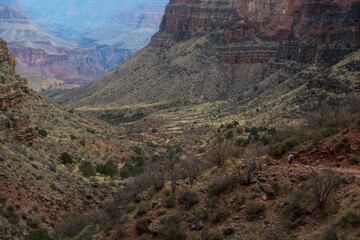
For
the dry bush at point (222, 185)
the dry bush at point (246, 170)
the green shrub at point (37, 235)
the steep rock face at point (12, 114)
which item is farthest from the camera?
the steep rock face at point (12, 114)

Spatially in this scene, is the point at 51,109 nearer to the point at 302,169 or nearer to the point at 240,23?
the point at 302,169

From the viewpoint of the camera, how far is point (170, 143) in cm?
6153

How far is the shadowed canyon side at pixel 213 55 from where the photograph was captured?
8862cm

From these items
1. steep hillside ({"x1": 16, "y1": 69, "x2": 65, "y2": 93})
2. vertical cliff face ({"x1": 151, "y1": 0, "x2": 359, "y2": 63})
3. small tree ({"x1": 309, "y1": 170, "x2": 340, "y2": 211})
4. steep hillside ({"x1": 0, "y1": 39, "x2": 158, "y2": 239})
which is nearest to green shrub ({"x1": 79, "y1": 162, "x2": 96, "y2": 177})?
steep hillside ({"x1": 0, "y1": 39, "x2": 158, "y2": 239})

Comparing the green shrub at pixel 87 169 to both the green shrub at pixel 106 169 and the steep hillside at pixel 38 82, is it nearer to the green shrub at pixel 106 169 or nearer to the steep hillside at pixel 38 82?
the green shrub at pixel 106 169

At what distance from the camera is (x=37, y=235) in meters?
22.1

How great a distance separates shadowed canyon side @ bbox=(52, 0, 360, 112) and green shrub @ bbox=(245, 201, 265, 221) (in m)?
60.7

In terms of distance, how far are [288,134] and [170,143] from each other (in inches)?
1490

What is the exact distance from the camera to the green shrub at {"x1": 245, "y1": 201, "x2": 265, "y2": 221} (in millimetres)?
16969

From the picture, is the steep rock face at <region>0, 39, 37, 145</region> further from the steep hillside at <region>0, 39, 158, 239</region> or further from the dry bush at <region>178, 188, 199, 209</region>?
the dry bush at <region>178, 188, 199, 209</region>

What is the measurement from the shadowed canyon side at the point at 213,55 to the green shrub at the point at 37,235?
6105 centimetres

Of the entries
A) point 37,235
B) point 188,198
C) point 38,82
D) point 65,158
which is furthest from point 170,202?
point 38,82

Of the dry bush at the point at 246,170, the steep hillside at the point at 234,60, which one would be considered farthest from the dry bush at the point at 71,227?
the steep hillside at the point at 234,60

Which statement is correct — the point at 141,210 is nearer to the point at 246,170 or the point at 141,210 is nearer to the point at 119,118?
the point at 246,170
